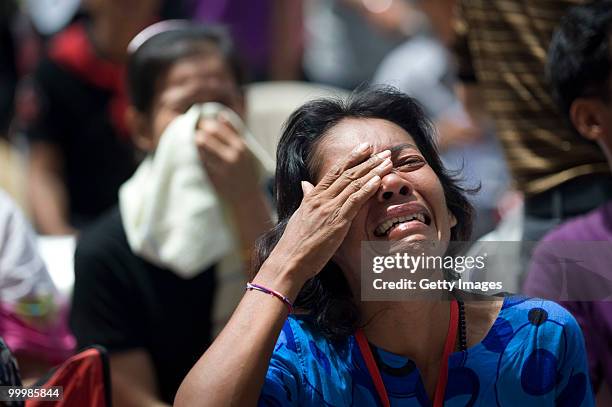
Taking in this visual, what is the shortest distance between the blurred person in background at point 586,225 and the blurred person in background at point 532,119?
0.59 feet

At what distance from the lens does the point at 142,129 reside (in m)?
3.57

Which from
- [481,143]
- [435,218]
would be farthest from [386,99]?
[481,143]

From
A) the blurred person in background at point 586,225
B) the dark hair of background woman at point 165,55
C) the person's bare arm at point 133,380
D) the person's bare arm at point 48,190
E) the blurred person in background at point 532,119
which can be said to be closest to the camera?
the blurred person in background at point 586,225

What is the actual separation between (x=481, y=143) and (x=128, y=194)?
79.6 inches

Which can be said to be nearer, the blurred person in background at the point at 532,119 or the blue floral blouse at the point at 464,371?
the blue floral blouse at the point at 464,371

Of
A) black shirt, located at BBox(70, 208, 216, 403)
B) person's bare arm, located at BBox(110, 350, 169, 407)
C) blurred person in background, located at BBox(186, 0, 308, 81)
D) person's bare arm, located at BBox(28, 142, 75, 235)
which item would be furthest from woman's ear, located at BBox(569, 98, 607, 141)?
blurred person in background, located at BBox(186, 0, 308, 81)

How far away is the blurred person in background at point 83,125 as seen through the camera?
490 cm

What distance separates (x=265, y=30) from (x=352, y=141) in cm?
360

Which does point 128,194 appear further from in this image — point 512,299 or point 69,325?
point 512,299

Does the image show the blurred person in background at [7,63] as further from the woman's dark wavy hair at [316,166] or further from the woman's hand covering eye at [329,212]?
the woman's hand covering eye at [329,212]

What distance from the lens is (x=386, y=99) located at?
2414 mm

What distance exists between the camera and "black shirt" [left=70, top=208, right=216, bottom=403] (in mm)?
3203

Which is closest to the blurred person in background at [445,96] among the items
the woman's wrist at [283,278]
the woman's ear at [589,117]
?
the woman's ear at [589,117]

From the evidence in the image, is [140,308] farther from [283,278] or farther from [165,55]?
[283,278]
